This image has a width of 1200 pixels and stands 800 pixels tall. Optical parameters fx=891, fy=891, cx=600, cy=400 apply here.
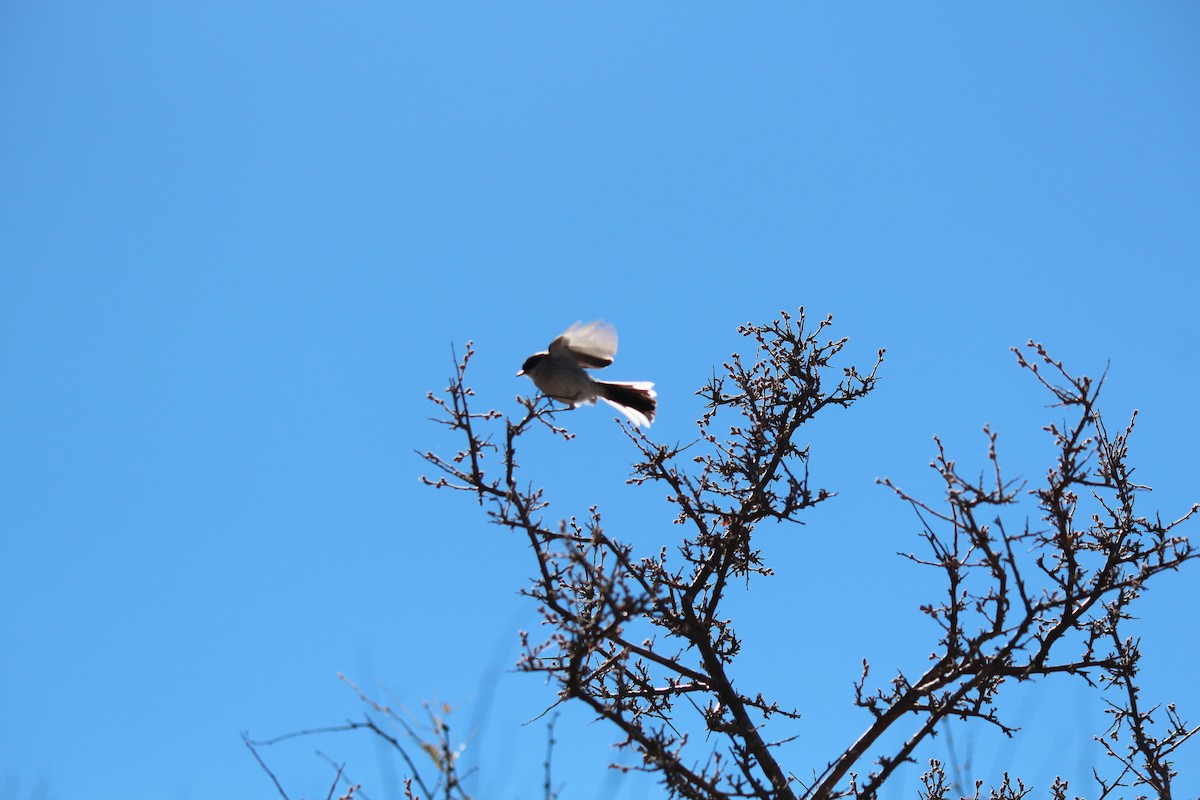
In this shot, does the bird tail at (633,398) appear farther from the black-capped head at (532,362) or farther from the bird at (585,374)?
the black-capped head at (532,362)

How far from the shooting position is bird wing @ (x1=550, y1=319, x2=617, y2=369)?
6637 millimetres

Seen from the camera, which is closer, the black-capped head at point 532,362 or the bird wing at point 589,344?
the bird wing at point 589,344

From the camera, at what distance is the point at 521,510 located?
A: 191 inches

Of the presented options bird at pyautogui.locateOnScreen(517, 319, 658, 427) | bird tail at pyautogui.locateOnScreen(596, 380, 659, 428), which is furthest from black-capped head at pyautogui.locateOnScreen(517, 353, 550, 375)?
bird tail at pyautogui.locateOnScreen(596, 380, 659, 428)

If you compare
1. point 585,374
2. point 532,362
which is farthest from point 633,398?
point 532,362

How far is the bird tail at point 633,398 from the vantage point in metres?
7.07

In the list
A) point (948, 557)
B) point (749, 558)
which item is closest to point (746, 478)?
point (749, 558)

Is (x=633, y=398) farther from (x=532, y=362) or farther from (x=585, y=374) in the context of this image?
(x=532, y=362)

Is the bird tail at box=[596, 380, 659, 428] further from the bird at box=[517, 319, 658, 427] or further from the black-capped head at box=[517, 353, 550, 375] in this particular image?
the black-capped head at box=[517, 353, 550, 375]

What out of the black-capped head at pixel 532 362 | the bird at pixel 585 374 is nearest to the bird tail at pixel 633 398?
the bird at pixel 585 374

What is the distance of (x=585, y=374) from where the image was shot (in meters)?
7.06

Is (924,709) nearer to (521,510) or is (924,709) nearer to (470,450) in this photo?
(521,510)

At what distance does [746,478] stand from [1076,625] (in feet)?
7.33

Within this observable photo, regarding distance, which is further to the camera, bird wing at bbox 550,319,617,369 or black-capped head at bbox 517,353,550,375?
black-capped head at bbox 517,353,550,375
